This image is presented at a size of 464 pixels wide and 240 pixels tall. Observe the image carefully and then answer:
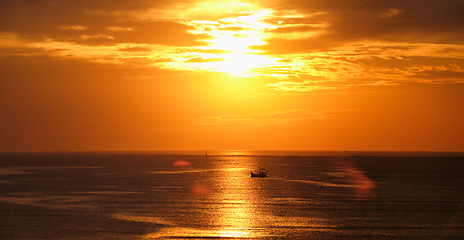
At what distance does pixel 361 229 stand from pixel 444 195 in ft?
176

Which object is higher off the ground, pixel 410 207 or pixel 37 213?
pixel 37 213

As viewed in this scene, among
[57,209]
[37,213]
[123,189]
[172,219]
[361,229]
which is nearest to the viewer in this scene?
[361,229]

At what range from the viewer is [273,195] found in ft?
370

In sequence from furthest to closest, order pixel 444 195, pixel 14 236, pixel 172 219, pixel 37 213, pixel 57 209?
pixel 444 195 < pixel 57 209 < pixel 37 213 < pixel 172 219 < pixel 14 236

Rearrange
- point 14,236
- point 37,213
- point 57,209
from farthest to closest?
point 57,209 → point 37,213 → point 14,236

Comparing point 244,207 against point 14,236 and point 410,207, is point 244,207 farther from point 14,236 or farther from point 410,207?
point 14,236

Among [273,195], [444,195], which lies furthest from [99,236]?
[444,195]

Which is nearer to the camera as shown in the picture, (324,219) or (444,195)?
(324,219)

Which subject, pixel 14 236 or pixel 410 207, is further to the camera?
pixel 410 207

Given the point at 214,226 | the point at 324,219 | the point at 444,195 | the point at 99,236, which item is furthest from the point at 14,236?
the point at 444,195

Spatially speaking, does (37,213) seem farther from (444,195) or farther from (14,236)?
(444,195)

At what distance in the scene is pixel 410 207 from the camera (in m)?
90.2

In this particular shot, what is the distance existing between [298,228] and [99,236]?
93.1 feet

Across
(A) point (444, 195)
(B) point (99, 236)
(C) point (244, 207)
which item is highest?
(B) point (99, 236)
